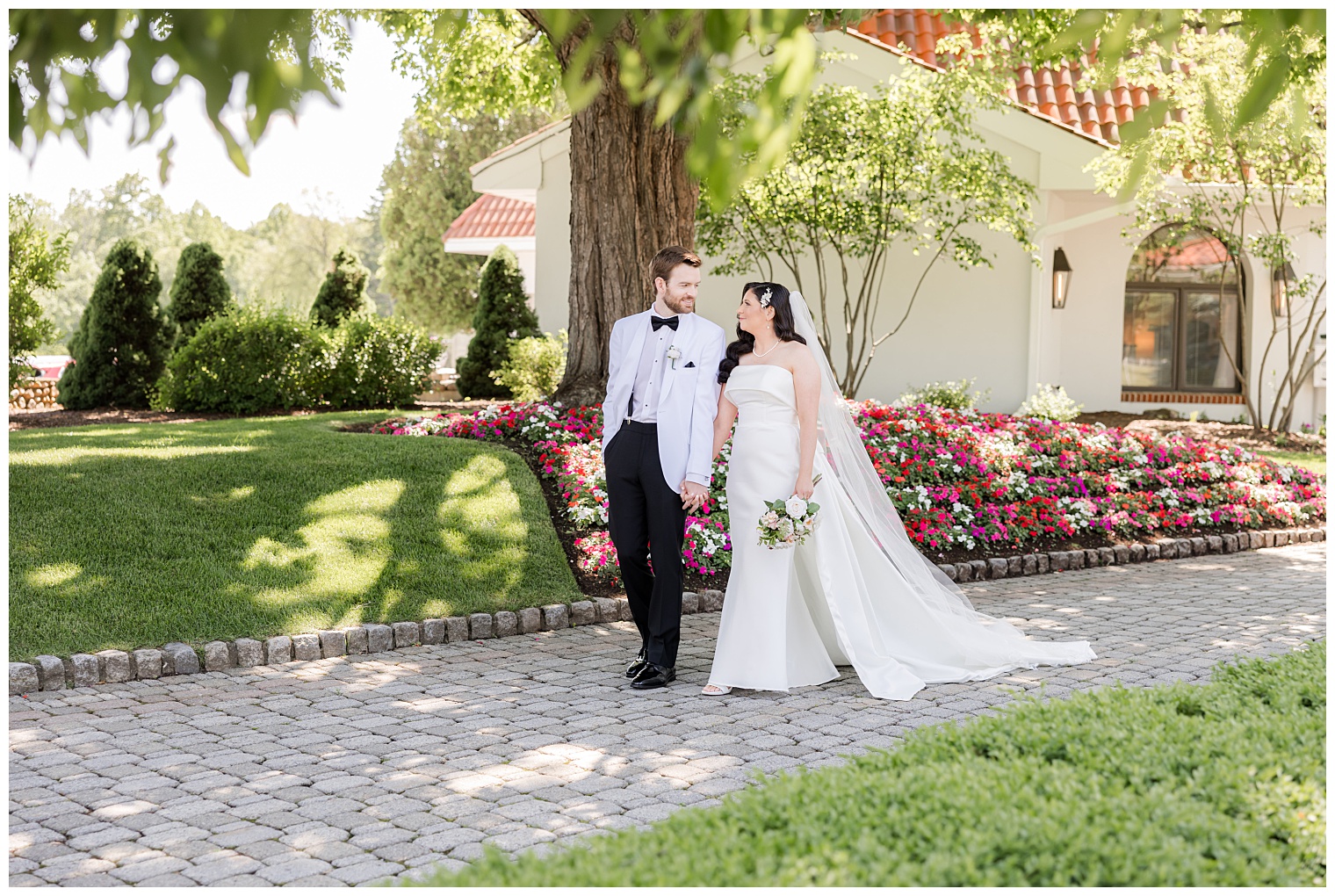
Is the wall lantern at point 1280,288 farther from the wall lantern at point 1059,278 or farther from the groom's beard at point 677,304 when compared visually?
the groom's beard at point 677,304

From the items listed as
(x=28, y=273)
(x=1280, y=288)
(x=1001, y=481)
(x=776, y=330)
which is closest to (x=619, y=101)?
(x=1001, y=481)

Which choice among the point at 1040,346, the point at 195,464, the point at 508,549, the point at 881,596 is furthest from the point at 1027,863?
the point at 1040,346

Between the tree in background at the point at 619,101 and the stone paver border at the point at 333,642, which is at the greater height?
the tree in background at the point at 619,101

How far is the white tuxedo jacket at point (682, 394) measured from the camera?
6.50m

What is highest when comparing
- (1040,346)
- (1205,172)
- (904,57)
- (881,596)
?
(904,57)

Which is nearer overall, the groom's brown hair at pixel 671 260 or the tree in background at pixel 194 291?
the groom's brown hair at pixel 671 260

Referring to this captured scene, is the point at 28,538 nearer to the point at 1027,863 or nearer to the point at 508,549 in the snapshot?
the point at 508,549

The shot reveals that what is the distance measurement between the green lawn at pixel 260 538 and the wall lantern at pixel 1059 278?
11.0 meters

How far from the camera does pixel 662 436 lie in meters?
6.49

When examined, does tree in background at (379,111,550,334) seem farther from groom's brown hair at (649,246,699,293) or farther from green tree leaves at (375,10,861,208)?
groom's brown hair at (649,246,699,293)

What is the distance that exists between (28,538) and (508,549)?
130 inches

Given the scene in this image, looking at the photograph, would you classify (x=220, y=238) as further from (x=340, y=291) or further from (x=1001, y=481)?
(x=1001, y=481)

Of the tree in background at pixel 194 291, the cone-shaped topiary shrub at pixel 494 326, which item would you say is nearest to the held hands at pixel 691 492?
the cone-shaped topiary shrub at pixel 494 326

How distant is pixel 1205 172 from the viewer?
1697cm
